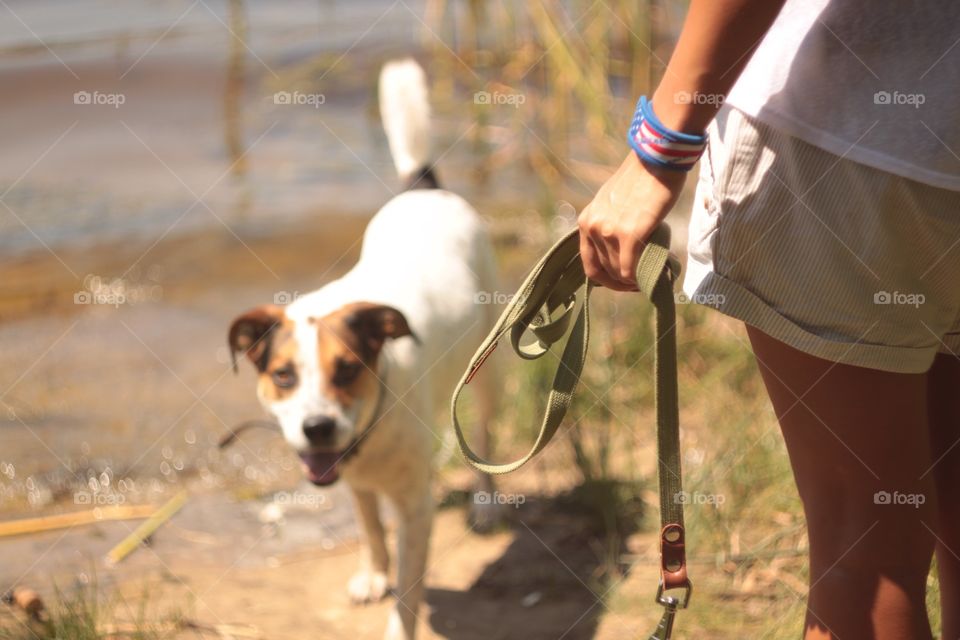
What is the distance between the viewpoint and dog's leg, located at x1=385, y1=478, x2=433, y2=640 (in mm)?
3137

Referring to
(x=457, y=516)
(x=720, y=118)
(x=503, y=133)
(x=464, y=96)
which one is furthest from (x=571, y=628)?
(x=464, y=96)

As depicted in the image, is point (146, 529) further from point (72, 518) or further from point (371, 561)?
point (371, 561)

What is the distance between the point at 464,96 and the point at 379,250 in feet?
18.8

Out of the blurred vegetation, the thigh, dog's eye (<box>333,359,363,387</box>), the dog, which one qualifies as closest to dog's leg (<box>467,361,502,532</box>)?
the dog

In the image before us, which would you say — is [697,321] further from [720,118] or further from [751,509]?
[720,118]

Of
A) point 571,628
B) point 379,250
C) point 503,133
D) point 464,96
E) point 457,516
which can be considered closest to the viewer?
point 571,628

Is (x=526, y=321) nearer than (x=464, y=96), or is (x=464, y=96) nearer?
(x=526, y=321)

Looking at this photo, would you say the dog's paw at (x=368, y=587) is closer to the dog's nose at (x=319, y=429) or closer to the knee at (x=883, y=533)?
the dog's nose at (x=319, y=429)

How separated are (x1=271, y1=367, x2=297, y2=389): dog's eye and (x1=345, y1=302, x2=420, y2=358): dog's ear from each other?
0.72 ft

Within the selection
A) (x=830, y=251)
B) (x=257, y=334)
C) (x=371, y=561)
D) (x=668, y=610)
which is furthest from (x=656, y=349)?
(x=371, y=561)

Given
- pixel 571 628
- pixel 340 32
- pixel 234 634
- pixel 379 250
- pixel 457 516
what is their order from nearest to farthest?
pixel 234 634 < pixel 571 628 < pixel 379 250 < pixel 457 516 < pixel 340 32

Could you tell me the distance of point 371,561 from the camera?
3594 mm

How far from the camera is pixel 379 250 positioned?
3.79m

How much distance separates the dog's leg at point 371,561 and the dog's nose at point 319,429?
1.81ft
